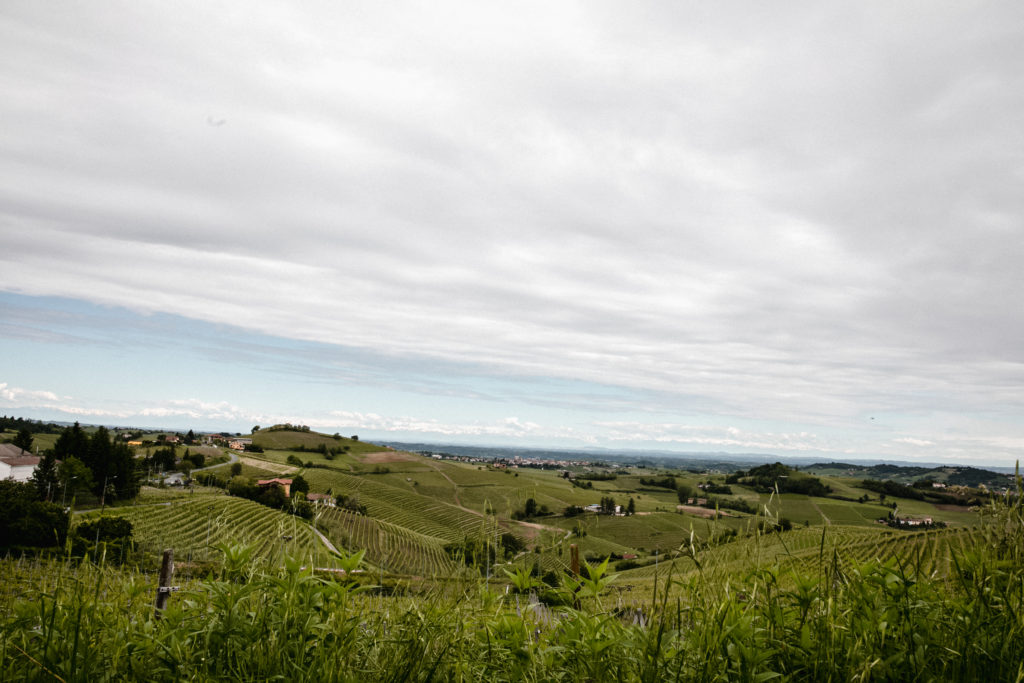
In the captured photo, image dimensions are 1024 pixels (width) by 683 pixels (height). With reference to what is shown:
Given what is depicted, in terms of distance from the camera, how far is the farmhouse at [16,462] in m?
92.7

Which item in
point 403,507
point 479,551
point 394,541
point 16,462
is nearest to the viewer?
point 479,551

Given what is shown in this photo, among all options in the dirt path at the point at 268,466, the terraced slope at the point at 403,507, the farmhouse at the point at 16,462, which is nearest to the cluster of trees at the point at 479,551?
the terraced slope at the point at 403,507

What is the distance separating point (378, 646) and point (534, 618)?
1064 millimetres

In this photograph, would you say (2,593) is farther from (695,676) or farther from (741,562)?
(741,562)

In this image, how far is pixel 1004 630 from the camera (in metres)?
2.62

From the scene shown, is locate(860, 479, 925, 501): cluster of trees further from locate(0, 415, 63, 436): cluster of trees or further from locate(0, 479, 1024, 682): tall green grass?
locate(0, 415, 63, 436): cluster of trees

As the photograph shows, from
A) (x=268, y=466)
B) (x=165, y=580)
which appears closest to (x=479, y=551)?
(x=165, y=580)

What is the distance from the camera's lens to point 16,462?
96.4 metres

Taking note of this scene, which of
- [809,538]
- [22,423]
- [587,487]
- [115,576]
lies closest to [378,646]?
[115,576]

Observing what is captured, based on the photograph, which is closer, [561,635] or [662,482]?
[561,635]

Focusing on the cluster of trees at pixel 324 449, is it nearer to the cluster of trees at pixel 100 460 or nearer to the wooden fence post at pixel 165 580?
the cluster of trees at pixel 100 460

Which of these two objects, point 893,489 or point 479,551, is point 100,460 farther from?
point 893,489

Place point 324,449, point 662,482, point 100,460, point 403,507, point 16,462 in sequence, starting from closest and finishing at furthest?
point 100,460 → point 16,462 → point 403,507 → point 324,449 → point 662,482

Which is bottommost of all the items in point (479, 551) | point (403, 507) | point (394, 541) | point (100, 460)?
point (403, 507)
